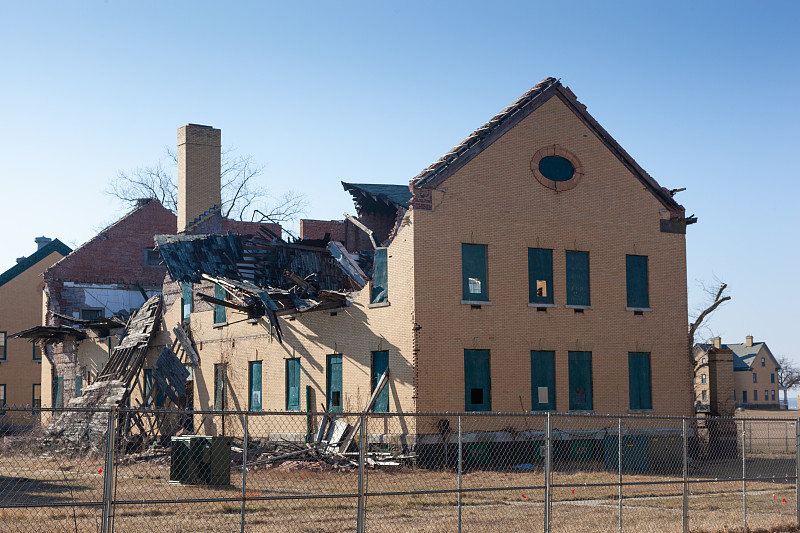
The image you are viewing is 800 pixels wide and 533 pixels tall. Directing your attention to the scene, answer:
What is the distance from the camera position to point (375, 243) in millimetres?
34406

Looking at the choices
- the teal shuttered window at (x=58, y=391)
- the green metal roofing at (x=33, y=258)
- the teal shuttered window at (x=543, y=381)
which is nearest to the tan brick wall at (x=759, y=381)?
the green metal roofing at (x=33, y=258)

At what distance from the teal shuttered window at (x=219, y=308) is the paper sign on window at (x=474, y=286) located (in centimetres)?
1064

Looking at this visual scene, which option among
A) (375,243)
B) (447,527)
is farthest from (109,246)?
(447,527)

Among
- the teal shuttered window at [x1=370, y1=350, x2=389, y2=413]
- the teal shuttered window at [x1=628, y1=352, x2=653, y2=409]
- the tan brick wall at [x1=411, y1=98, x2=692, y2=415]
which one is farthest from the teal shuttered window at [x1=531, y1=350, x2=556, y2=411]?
the teal shuttered window at [x1=370, y1=350, x2=389, y2=413]

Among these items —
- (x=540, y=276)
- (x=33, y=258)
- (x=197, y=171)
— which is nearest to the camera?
(x=540, y=276)

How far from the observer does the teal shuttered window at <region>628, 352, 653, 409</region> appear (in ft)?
101

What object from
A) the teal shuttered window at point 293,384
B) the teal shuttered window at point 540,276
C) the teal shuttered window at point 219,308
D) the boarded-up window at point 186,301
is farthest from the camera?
the boarded-up window at point 186,301

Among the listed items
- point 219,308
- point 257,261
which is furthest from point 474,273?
point 219,308

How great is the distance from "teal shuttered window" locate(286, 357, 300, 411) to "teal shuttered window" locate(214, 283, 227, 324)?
404cm

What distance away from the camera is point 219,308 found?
117 ft

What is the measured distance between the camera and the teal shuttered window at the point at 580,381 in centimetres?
2966

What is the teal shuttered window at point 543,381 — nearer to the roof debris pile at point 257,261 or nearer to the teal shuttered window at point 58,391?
the roof debris pile at point 257,261

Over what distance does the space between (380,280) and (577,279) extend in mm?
6558

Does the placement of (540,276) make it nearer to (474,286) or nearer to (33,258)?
(474,286)
